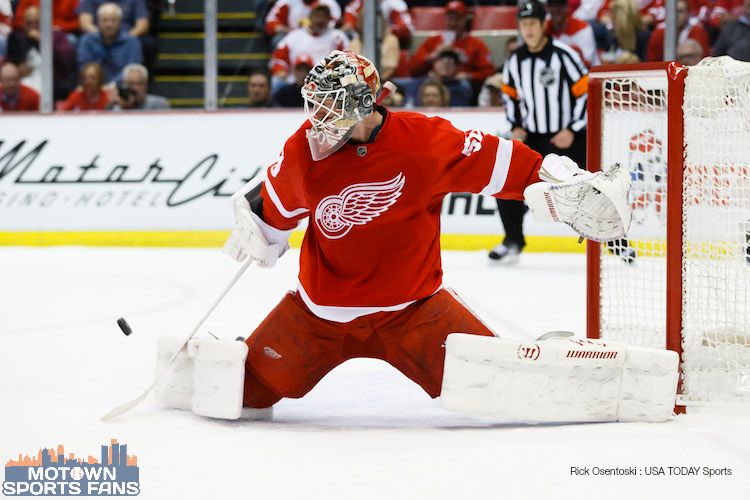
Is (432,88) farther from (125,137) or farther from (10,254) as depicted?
(10,254)

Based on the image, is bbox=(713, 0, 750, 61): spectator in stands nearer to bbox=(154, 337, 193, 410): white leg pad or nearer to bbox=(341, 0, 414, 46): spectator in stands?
bbox=(341, 0, 414, 46): spectator in stands

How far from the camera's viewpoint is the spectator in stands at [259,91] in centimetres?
689

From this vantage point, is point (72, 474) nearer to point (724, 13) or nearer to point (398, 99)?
point (398, 99)

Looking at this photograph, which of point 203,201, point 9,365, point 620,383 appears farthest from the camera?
point 203,201

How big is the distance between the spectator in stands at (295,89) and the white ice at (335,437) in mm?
3169

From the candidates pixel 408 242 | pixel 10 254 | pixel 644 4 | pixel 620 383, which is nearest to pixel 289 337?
pixel 408 242

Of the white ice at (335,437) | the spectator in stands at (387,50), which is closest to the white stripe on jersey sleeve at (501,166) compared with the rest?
the white ice at (335,437)

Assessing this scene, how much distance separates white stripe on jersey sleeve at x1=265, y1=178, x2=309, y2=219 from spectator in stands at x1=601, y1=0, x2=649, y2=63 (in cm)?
466

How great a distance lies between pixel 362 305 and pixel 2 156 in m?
5.17

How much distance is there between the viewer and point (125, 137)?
269 inches

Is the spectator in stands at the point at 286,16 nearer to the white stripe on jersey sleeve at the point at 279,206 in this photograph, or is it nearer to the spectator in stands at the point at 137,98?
the spectator in stands at the point at 137,98

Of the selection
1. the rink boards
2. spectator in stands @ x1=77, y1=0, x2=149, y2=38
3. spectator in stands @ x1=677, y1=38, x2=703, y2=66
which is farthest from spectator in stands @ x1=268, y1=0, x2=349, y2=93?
spectator in stands @ x1=677, y1=38, x2=703, y2=66

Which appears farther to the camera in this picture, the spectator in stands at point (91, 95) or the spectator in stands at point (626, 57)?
the spectator in stands at point (91, 95)

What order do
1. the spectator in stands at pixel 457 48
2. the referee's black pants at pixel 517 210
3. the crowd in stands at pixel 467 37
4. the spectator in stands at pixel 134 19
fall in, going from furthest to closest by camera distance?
the spectator in stands at pixel 134 19 < the spectator in stands at pixel 457 48 < the crowd in stands at pixel 467 37 < the referee's black pants at pixel 517 210
